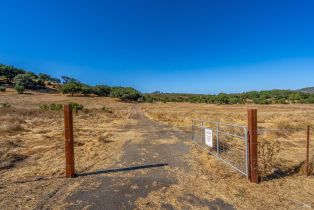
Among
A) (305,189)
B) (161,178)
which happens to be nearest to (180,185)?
(161,178)

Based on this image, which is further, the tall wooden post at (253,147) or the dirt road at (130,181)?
the tall wooden post at (253,147)

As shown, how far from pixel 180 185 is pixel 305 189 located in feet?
10.0

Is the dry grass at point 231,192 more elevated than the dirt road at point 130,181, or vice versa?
the dirt road at point 130,181

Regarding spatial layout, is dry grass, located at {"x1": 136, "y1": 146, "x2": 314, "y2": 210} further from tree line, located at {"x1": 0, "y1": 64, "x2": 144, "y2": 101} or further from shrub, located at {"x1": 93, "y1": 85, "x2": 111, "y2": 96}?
shrub, located at {"x1": 93, "y1": 85, "x2": 111, "y2": 96}

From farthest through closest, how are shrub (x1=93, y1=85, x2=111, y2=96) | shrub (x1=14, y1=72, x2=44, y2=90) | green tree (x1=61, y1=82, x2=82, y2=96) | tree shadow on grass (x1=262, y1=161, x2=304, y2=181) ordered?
shrub (x1=93, y1=85, x2=111, y2=96) < green tree (x1=61, y1=82, x2=82, y2=96) < shrub (x1=14, y1=72, x2=44, y2=90) < tree shadow on grass (x1=262, y1=161, x2=304, y2=181)

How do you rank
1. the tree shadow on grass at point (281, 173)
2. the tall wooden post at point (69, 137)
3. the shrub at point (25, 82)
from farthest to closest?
the shrub at point (25, 82) < the tree shadow on grass at point (281, 173) < the tall wooden post at point (69, 137)

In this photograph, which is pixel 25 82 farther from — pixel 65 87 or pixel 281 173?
pixel 281 173

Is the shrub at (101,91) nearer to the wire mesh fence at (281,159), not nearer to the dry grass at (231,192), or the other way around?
the wire mesh fence at (281,159)

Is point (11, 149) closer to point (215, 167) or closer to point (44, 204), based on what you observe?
point (44, 204)

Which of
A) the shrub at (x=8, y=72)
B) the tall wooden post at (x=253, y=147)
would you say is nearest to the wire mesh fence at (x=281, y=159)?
the tall wooden post at (x=253, y=147)

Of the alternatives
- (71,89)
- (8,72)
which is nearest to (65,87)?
(71,89)

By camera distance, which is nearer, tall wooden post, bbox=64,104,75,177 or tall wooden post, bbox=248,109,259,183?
tall wooden post, bbox=248,109,259,183

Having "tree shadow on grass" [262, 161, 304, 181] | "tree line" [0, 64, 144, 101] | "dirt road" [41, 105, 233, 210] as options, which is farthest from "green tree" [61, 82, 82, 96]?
"tree shadow on grass" [262, 161, 304, 181]

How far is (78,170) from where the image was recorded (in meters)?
6.90
